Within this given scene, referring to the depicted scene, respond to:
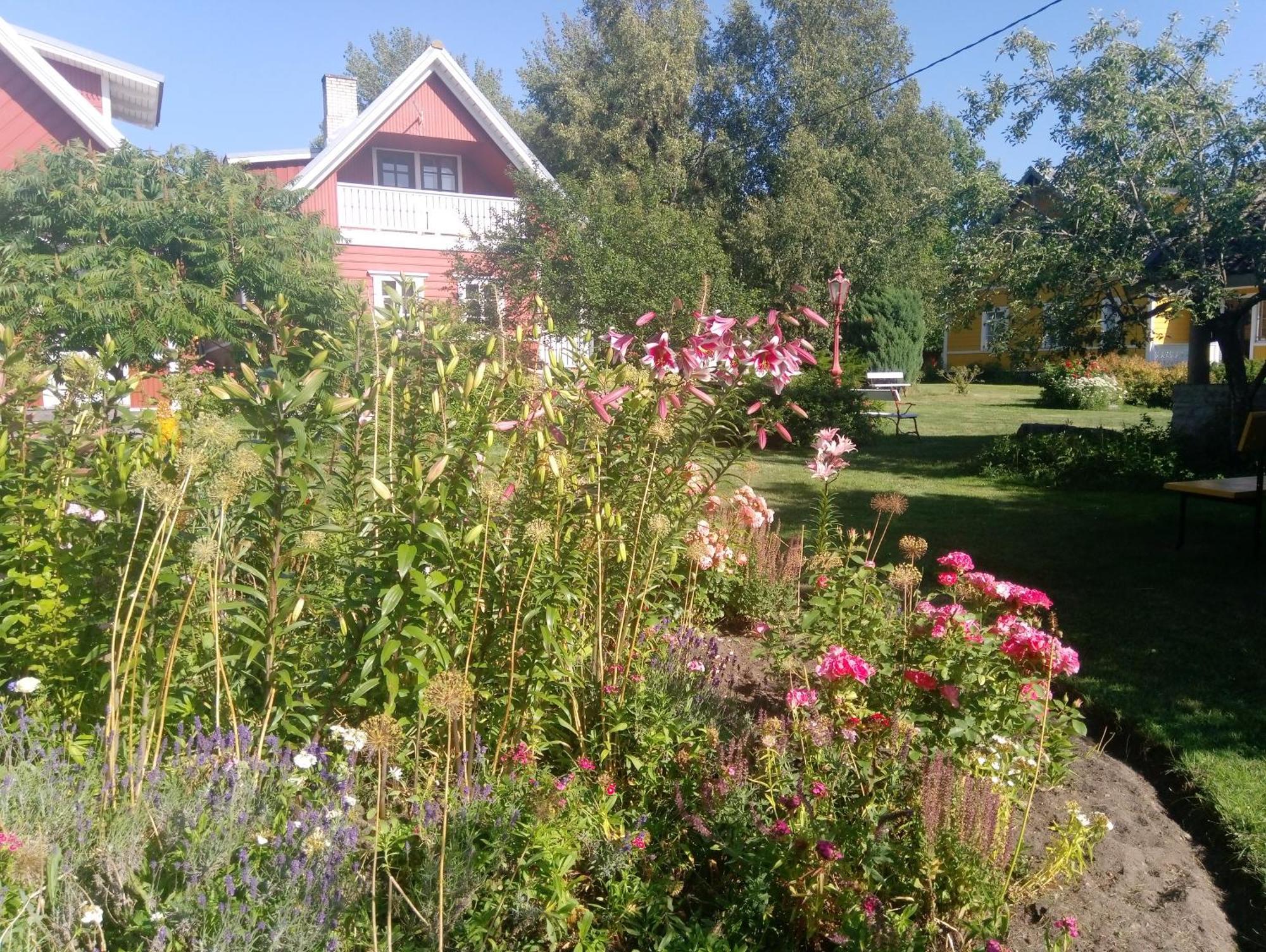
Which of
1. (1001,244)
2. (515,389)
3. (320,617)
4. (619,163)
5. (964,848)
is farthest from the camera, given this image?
(619,163)

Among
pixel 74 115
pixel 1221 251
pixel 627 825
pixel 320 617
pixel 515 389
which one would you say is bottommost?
pixel 627 825

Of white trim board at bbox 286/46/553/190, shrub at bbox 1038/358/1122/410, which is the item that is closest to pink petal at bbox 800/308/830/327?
white trim board at bbox 286/46/553/190

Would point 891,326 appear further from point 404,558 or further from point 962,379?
point 404,558

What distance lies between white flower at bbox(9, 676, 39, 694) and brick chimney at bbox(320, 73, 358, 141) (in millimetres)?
19621

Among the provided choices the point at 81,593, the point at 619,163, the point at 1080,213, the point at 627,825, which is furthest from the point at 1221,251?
the point at 619,163

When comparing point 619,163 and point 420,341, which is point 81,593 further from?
point 619,163

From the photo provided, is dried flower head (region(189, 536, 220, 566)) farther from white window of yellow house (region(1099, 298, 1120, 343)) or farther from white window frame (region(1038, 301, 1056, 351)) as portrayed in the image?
white window of yellow house (region(1099, 298, 1120, 343))

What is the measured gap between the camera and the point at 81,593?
98.3 inches

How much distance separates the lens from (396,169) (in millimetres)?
19594

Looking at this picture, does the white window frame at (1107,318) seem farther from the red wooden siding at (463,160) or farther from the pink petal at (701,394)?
the red wooden siding at (463,160)

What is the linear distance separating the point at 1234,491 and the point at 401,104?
52.0 feet

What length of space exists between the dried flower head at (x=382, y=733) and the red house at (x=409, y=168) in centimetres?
1419

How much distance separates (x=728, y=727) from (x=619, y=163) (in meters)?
21.0

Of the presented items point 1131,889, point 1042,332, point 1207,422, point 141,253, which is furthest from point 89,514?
point 1207,422
